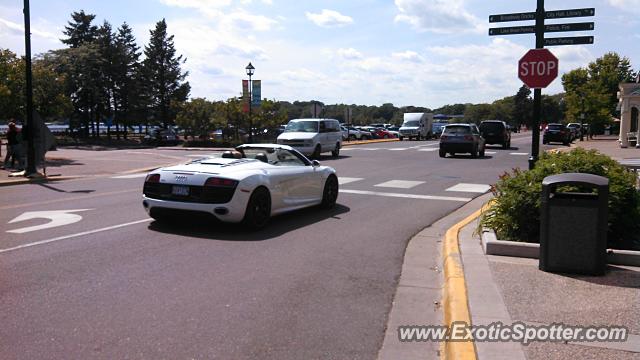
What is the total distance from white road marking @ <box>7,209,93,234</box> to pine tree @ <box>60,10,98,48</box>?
177 ft

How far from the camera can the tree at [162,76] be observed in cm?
6962

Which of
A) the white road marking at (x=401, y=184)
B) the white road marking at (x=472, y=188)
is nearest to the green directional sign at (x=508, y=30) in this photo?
the white road marking at (x=472, y=188)

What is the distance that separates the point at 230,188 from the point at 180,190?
2.58ft

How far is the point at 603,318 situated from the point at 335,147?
2476 cm

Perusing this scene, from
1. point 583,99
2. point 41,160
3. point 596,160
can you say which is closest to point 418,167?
point 41,160

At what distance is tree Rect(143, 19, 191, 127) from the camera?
228 ft

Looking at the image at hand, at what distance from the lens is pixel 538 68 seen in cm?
1100

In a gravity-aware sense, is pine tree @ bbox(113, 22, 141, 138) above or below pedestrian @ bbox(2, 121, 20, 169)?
above

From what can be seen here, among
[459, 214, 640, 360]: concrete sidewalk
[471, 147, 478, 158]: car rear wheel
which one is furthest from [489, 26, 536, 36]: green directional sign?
[471, 147, 478, 158]: car rear wheel

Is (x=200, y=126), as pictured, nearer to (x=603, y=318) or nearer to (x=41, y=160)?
(x=41, y=160)

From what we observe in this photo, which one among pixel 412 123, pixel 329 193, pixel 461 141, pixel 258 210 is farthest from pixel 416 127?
pixel 258 210

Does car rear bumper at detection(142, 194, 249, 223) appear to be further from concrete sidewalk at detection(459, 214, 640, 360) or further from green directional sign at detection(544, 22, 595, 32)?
green directional sign at detection(544, 22, 595, 32)

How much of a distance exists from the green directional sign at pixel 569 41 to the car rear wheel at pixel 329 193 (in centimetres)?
482

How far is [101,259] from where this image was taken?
7.12m
